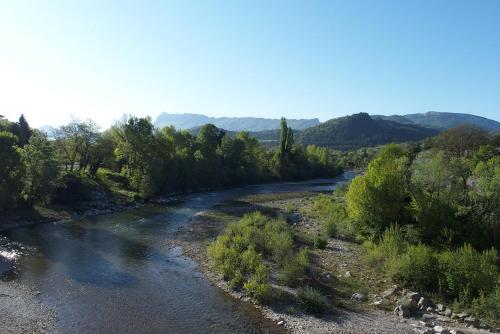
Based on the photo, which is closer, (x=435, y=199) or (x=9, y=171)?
(x=435, y=199)

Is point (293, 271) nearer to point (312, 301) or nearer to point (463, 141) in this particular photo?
point (312, 301)

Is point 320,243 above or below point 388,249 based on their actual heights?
below

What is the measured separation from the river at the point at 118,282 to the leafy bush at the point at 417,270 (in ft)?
32.3

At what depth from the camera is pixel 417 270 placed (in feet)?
79.5

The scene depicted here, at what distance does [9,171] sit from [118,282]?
24971 millimetres

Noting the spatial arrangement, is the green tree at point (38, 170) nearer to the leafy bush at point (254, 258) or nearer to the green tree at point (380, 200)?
the leafy bush at point (254, 258)

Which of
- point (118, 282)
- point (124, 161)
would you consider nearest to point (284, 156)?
point (124, 161)

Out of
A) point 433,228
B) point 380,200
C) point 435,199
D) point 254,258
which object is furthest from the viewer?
point 380,200

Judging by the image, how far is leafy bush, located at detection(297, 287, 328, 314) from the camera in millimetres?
21250

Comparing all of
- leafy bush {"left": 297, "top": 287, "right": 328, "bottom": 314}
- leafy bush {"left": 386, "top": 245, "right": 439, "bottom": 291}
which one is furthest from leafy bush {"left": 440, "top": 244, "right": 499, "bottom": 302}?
leafy bush {"left": 297, "top": 287, "right": 328, "bottom": 314}

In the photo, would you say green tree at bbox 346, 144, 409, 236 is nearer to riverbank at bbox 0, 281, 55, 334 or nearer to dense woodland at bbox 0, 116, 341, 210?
riverbank at bbox 0, 281, 55, 334

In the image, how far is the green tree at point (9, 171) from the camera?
41188mm

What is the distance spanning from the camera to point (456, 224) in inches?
1258

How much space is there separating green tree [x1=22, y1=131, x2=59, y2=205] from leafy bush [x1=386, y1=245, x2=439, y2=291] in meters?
39.8
